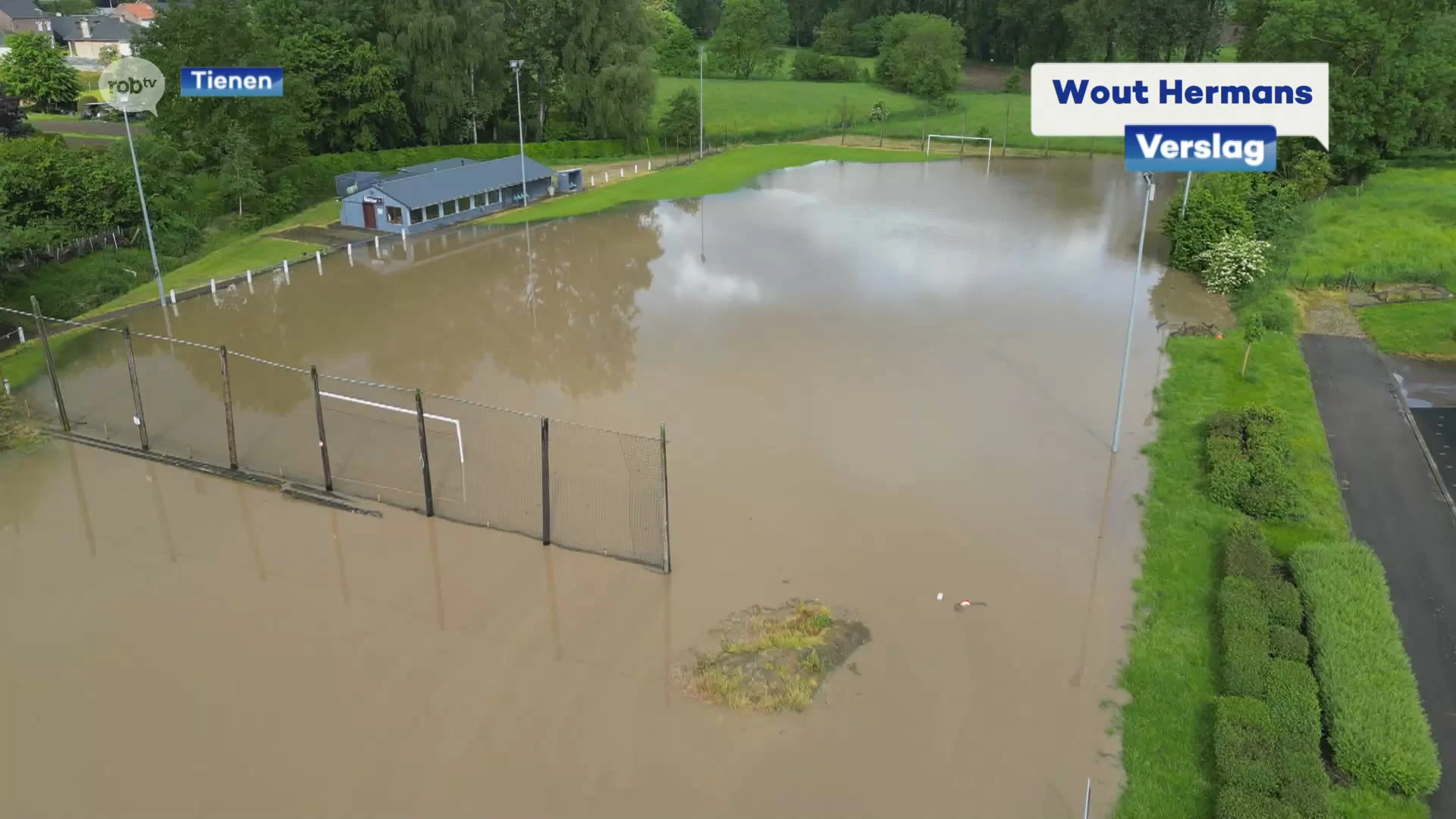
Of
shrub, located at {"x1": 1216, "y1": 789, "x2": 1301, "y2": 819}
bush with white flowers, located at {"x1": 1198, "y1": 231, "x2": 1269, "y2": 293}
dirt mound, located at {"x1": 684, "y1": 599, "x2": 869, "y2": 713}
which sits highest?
bush with white flowers, located at {"x1": 1198, "y1": 231, "x2": 1269, "y2": 293}

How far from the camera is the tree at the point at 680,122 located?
57500 millimetres

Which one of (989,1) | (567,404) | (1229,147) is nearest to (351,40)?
(567,404)

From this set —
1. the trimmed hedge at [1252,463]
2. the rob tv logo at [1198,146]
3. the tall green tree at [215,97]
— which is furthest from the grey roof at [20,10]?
the trimmed hedge at [1252,463]

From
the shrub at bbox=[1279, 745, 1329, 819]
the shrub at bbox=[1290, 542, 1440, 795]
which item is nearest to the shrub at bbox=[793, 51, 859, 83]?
the shrub at bbox=[1290, 542, 1440, 795]

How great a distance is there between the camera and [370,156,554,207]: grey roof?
39.2 m

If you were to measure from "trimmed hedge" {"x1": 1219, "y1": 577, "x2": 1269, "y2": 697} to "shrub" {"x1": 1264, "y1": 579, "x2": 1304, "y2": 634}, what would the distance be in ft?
0.45

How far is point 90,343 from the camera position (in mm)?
27203

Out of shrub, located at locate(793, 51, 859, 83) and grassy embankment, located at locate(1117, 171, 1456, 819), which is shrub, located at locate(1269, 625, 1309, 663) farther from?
shrub, located at locate(793, 51, 859, 83)

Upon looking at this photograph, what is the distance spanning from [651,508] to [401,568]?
4.74 m

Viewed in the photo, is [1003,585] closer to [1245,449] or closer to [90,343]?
[1245,449]

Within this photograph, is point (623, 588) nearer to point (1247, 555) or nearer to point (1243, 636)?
point (1243, 636)

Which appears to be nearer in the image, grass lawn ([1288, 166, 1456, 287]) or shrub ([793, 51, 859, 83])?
grass lawn ([1288, 166, 1456, 287])

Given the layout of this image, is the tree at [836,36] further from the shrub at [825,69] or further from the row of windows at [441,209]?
the row of windows at [441,209]

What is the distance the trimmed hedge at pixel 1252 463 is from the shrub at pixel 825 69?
70338 millimetres
